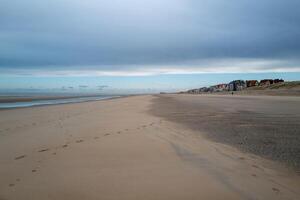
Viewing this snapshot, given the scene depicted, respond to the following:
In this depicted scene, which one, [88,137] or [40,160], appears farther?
[88,137]

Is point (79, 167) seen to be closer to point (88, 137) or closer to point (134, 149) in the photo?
point (134, 149)

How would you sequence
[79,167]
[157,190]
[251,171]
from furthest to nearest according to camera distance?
1. [79,167]
2. [251,171]
3. [157,190]

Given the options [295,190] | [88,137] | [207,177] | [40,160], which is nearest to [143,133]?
[88,137]

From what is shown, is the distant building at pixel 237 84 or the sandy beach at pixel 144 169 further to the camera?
the distant building at pixel 237 84

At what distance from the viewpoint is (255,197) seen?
12.9 ft

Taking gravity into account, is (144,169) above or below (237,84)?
below

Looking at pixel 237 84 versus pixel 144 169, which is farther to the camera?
pixel 237 84

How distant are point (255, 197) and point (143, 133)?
18.5 feet

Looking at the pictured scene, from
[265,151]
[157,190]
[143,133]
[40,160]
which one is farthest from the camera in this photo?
[143,133]

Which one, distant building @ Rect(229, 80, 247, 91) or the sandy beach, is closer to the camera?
the sandy beach

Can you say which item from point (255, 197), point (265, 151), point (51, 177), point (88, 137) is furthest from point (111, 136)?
point (255, 197)

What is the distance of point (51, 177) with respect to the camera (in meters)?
4.81

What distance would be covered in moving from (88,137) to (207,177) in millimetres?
4961

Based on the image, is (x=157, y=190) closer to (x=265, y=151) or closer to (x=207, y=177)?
(x=207, y=177)
